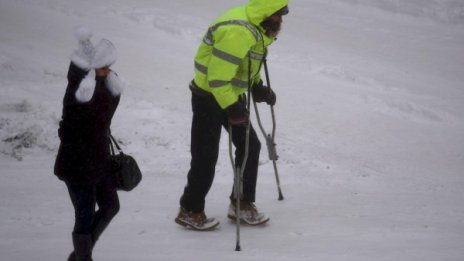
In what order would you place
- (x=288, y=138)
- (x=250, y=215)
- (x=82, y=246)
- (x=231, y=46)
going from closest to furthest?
1. (x=82, y=246)
2. (x=231, y=46)
3. (x=250, y=215)
4. (x=288, y=138)

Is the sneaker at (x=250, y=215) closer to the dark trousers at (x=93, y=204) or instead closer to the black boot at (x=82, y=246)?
the dark trousers at (x=93, y=204)

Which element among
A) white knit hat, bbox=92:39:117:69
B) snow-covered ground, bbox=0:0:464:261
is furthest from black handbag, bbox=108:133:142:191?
snow-covered ground, bbox=0:0:464:261

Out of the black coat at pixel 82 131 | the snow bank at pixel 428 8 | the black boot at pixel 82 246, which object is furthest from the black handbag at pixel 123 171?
the snow bank at pixel 428 8

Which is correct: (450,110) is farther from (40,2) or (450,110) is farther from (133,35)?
(40,2)

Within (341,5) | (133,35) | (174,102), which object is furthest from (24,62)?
(341,5)

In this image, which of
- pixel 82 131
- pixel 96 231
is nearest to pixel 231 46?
pixel 82 131

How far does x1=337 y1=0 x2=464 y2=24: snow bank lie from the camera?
17.9 meters

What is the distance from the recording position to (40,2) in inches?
675

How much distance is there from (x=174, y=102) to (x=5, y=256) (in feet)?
19.5

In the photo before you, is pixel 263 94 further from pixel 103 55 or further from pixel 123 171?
pixel 103 55

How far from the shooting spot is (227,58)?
4.04m

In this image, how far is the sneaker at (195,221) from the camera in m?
4.68

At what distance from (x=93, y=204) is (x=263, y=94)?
7.55 ft

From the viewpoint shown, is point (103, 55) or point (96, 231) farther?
point (96, 231)
